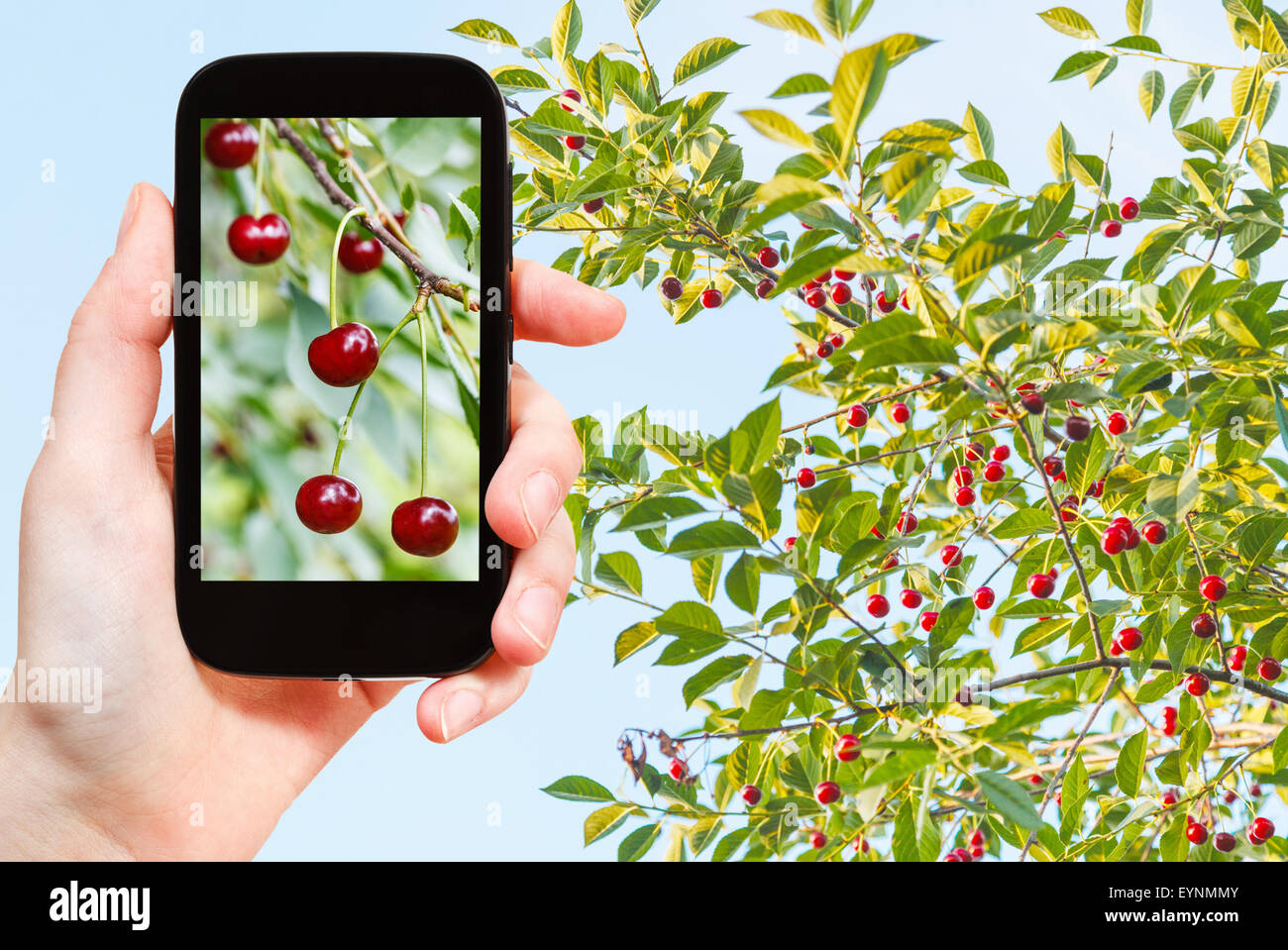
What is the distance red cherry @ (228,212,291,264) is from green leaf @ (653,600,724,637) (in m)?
0.44

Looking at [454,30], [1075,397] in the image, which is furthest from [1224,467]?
[454,30]

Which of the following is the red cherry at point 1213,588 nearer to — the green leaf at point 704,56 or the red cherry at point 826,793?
the red cherry at point 826,793

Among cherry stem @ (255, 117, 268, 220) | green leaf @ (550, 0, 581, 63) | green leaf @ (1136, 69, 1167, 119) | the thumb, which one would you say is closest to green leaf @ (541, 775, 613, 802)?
the thumb

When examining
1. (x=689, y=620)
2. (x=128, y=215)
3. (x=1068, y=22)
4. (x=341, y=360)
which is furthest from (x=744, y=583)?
(x=1068, y=22)

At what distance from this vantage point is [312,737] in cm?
91

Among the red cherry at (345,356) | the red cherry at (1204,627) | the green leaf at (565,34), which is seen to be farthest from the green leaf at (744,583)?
the green leaf at (565,34)

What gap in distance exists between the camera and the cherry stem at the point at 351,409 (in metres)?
0.76

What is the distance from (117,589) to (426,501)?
0.96ft

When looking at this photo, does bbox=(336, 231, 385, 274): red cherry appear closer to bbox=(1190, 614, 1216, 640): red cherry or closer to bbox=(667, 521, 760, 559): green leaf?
bbox=(667, 521, 760, 559): green leaf

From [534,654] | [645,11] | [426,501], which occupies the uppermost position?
[645,11]

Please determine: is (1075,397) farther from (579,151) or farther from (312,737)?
(312,737)

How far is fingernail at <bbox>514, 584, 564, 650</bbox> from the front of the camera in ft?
2.41

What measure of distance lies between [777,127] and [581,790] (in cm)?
74

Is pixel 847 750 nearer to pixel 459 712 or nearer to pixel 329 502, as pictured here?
pixel 459 712
